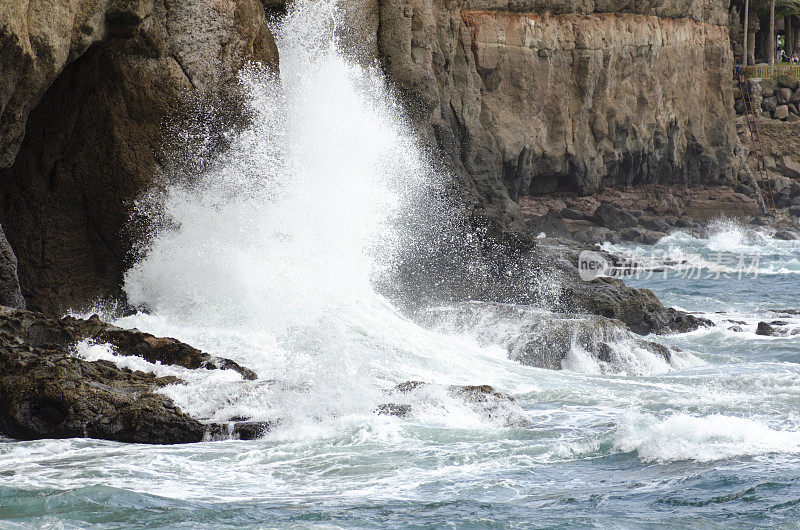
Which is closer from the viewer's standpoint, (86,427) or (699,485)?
(699,485)

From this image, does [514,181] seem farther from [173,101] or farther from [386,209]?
[173,101]

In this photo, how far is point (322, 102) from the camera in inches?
609

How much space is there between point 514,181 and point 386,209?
14873 millimetres

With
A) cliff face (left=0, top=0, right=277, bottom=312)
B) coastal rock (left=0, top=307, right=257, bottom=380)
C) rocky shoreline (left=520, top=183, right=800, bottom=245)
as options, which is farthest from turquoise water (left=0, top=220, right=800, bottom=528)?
rocky shoreline (left=520, top=183, right=800, bottom=245)

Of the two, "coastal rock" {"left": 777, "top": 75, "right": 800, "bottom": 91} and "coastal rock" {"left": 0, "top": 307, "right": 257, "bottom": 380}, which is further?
"coastal rock" {"left": 777, "top": 75, "right": 800, "bottom": 91}

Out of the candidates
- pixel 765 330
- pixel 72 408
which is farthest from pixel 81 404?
pixel 765 330

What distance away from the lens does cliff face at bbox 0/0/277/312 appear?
11156 mm

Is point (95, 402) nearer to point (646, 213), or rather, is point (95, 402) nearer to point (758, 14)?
point (646, 213)

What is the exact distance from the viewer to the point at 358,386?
861cm

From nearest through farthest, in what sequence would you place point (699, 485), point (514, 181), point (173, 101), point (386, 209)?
1. point (699, 485)
2. point (173, 101)
3. point (386, 209)
4. point (514, 181)

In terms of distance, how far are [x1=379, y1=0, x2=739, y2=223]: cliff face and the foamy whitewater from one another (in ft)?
17.9

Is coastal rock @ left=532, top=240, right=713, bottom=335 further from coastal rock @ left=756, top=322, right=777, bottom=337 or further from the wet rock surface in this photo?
the wet rock surface

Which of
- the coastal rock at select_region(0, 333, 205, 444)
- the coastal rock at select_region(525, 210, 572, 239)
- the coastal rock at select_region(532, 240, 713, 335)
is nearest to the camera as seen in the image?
the coastal rock at select_region(0, 333, 205, 444)

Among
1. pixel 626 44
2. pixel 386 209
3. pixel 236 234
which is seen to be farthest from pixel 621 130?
pixel 236 234
